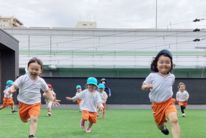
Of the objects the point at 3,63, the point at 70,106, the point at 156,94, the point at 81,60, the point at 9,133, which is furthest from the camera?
the point at 81,60

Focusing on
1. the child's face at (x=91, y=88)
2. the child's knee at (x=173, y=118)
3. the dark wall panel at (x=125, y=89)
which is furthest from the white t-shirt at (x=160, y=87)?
the dark wall panel at (x=125, y=89)

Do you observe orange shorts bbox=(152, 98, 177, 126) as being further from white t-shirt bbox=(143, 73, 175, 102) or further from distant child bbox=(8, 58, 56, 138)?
distant child bbox=(8, 58, 56, 138)

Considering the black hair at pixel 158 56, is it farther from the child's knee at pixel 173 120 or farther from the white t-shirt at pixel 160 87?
the child's knee at pixel 173 120

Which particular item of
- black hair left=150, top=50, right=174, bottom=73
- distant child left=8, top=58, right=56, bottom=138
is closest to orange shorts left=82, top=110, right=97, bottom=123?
distant child left=8, top=58, right=56, bottom=138

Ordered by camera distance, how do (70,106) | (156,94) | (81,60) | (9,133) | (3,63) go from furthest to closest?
1. (81,60)
2. (3,63)
3. (70,106)
4. (9,133)
5. (156,94)

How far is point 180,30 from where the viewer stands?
1794 inches

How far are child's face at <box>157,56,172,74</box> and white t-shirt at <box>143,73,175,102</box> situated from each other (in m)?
0.14

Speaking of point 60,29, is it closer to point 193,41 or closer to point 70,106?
point 193,41

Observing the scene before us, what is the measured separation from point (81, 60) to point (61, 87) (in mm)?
12040

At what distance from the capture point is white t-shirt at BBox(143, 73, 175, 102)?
8.80 metres

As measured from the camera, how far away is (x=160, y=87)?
884cm

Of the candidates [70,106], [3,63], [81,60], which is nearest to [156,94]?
[70,106]

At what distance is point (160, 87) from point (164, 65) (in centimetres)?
42

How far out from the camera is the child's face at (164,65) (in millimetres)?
8656
